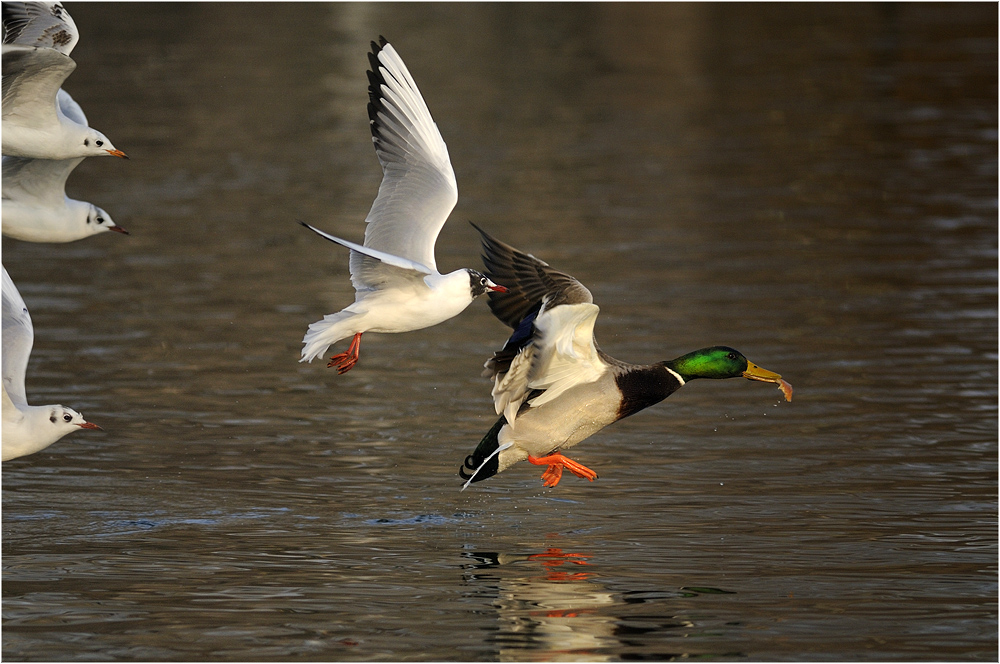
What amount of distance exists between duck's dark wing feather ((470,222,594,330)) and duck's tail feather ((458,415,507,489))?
0.68 metres

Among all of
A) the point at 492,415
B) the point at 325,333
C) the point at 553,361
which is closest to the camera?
the point at 553,361

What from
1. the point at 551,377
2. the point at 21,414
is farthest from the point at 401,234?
the point at 21,414

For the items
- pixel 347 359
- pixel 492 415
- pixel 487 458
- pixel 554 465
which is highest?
pixel 347 359

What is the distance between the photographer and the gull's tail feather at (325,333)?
9.87m

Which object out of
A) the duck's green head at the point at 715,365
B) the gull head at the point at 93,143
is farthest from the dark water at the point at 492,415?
the gull head at the point at 93,143

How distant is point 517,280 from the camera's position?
33.2 feet

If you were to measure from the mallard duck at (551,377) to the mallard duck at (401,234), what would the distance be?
344mm

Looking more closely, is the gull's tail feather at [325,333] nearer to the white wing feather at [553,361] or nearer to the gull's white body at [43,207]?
the white wing feather at [553,361]

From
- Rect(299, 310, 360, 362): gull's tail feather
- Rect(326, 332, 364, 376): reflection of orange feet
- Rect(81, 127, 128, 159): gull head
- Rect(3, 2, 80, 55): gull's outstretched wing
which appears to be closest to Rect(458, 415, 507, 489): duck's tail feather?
Rect(326, 332, 364, 376): reflection of orange feet

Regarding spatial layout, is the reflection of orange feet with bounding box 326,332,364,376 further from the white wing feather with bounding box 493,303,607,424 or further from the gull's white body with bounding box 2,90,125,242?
the gull's white body with bounding box 2,90,125,242

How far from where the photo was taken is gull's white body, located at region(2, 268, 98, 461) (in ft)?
29.5

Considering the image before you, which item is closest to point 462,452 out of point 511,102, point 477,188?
point 477,188

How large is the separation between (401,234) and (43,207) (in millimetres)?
2518

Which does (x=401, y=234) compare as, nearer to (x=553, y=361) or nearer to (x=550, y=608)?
(x=553, y=361)
